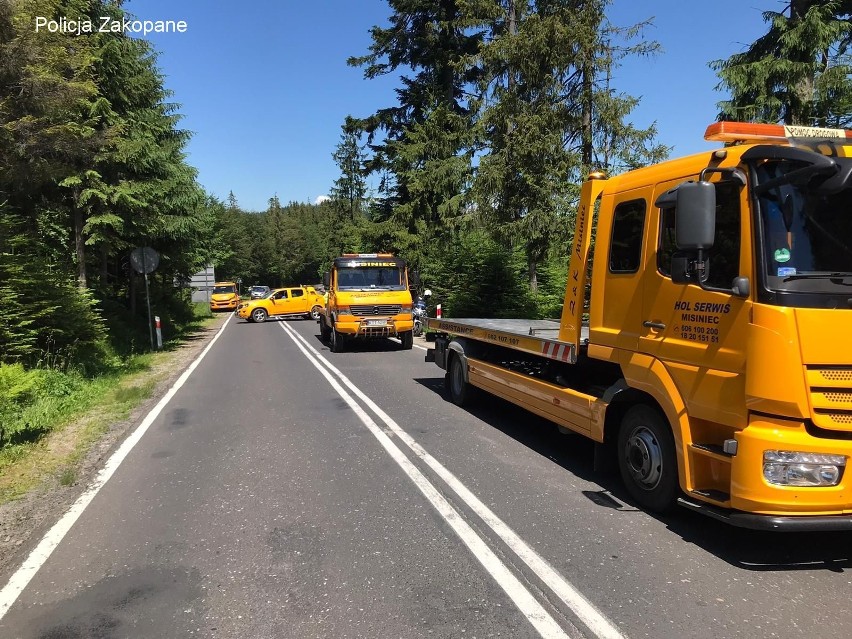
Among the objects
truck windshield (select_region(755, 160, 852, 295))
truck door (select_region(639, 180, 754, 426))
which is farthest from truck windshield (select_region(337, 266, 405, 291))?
truck windshield (select_region(755, 160, 852, 295))

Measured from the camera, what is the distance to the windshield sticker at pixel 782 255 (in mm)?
3570

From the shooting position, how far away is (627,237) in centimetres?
491

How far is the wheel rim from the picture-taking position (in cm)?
443

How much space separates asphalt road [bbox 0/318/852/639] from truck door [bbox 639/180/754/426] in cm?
105

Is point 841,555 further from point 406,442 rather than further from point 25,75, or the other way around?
point 25,75

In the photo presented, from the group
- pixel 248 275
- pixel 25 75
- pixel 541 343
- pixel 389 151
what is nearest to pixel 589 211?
pixel 541 343

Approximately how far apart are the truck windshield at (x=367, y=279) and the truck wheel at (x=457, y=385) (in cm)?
736

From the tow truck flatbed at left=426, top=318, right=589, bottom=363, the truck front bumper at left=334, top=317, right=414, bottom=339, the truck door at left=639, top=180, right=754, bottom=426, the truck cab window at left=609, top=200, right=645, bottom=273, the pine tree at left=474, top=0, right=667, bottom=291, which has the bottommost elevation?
the truck front bumper at left=334, top=317, right=414, bottom=339

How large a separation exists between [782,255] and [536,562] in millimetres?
2479

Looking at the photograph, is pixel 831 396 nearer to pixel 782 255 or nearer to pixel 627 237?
pixel 782 255

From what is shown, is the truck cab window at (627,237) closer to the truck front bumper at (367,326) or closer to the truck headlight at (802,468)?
the truck headlight at (802,468)

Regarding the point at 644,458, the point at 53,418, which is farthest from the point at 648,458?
the point at 53,418

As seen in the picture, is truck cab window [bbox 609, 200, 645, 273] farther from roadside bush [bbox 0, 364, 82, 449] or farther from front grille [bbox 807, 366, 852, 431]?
roadside bush [bbox 0, 364, 82, 449]

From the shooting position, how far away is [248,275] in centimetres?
9106
